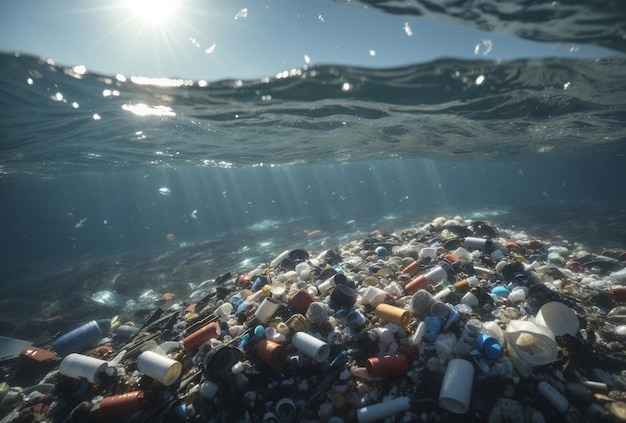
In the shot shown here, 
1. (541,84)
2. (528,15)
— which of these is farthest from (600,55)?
(528,15)

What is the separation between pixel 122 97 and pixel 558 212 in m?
31.4

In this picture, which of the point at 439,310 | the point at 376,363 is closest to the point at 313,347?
the point at 376,363

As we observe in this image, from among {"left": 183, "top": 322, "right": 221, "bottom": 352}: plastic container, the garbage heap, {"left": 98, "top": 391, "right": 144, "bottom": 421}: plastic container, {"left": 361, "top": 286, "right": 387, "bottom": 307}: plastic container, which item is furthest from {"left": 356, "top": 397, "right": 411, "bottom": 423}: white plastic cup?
{"left": 98, "top": 391, "right": 144, "bottom": 421}: plastic container

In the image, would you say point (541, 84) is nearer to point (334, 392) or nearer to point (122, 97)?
point (334, 392)

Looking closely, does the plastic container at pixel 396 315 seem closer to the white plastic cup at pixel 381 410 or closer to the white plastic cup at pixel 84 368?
the white plastic cup at pixel 381 410

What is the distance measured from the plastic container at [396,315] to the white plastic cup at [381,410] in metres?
1.08

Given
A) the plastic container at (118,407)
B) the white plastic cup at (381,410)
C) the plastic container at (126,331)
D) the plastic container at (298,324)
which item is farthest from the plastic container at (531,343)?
the plastic container at (126,331)

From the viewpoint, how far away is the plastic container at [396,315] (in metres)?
4.29

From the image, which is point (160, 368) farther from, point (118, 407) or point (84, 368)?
point (84, 368)

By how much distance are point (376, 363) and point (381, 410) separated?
0.51 meters

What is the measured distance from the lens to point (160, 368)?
4.09 metres

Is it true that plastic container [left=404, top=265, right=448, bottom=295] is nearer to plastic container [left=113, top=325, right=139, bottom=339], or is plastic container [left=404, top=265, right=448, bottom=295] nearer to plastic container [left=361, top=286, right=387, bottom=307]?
plastic container [left=361, top=286, right=387, bottom=307]

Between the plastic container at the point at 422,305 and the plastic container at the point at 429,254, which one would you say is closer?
the plastic container at the point at 422,305

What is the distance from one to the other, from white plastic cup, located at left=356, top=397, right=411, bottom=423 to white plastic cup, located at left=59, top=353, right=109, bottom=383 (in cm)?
400
